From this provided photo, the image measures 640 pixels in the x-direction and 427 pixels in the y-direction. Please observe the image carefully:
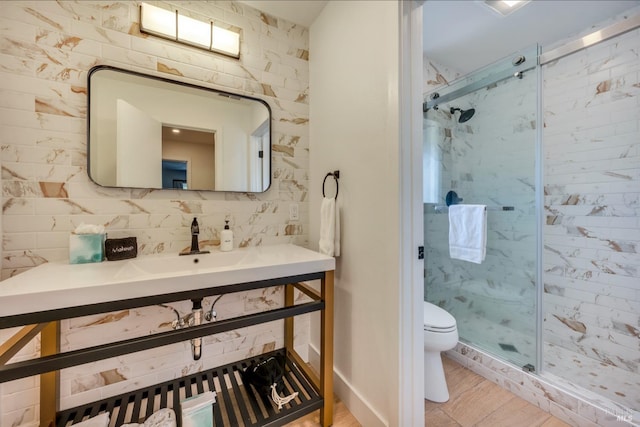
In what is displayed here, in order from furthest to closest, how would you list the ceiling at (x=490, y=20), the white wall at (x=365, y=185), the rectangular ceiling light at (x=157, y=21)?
the ceiling at (x=490, y=20) → the rectangular ceiling light at (x=157, y=21) → the white wall at (x=365, y=185)

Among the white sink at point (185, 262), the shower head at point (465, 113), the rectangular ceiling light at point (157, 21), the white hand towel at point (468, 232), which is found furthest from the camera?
the shower head at point (465, 113)

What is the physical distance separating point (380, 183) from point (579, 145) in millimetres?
1918

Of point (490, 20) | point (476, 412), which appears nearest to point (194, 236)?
point (476, 412)

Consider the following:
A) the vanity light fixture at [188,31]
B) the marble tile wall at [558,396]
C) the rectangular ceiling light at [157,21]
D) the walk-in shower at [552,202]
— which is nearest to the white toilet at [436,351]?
the marble tile wall at [558,396]

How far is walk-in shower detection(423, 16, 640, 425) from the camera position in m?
1.70

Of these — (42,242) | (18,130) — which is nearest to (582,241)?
(42,242)

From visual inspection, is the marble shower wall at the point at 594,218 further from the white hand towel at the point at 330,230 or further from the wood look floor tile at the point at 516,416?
the white hand towel at the point at 330,230

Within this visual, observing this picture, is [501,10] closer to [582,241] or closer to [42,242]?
[582,241]

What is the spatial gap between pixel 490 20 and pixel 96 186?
2.74 m

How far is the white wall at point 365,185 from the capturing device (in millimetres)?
1135

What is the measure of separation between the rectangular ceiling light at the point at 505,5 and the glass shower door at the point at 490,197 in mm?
357

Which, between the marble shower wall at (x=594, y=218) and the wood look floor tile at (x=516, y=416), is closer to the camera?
the wood look floor tile at (x=516, y=416)

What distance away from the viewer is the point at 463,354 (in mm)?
1875

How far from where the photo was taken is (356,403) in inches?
53.4
